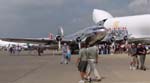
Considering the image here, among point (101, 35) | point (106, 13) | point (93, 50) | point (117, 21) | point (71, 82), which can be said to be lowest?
point (71, 82)

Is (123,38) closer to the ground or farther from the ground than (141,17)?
closer to the ground

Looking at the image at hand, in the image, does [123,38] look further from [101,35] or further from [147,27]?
[147,27]

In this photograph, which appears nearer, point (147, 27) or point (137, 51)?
point (137, 51)

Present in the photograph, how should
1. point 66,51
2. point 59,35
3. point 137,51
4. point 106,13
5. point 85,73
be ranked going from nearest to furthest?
1. point 85,73
2. point 137,51
3. point 66,51
4. point 59,35
5. point 106,13

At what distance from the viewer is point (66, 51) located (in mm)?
33281

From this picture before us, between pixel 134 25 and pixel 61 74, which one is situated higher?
pixel 134 25

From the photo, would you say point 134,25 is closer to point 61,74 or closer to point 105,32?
point 105,32

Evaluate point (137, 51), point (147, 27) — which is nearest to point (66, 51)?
point (137, 51)

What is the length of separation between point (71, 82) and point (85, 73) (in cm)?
79

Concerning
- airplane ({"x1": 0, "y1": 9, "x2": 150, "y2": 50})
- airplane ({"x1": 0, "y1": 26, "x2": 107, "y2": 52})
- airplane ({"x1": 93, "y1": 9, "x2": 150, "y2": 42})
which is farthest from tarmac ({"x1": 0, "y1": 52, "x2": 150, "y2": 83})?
airplane ({"x1": 93, "y1": 9, "x2": 150, "y2": 42})

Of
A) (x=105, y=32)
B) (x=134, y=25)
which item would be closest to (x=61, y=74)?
(x=105, y=32)

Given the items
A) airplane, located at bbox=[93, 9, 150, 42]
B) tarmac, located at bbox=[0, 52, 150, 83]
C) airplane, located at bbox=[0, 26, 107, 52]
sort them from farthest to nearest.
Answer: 1. airplane, located at bbox=[93, 9, 150, 42]
2. airplane, located at bbox=[0, 26, 107, 52]
3. tarmac, located at bbox=[0, 52, 150, 83]

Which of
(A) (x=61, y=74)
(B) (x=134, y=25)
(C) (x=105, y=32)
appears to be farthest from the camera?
(B) (x=134, y=25)

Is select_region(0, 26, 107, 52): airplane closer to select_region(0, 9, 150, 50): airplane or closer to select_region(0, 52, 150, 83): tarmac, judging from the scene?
select_region(0, 9, 150, 50): airplane
